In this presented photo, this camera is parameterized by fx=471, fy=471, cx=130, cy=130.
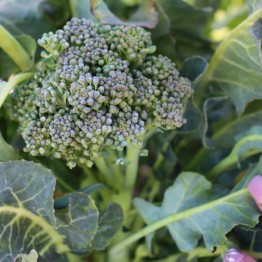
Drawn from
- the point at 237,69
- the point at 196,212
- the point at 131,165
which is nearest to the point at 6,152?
the point at 131,165

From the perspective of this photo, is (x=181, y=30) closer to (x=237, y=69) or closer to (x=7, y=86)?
(x=237, y=69)

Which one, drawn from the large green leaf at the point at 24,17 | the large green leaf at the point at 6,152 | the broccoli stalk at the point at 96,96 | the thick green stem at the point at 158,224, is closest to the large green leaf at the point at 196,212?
the thick green stem at the point at 158,224

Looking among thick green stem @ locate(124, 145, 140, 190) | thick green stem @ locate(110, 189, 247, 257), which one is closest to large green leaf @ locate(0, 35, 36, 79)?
thick green stem @ locate(124, 145, 140, 190)

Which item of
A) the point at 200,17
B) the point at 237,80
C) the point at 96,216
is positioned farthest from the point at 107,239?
the point at 200,17

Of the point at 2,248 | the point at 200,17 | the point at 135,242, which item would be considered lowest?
the point at 135,242

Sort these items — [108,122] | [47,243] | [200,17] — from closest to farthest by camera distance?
[108,122] → [47,243] → [200,17]

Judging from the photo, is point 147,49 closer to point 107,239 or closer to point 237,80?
point 237,80
